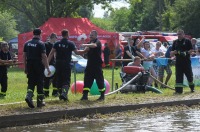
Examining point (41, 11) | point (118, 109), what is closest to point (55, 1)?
point (41, 11)

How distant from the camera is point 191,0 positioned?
68.0 meters

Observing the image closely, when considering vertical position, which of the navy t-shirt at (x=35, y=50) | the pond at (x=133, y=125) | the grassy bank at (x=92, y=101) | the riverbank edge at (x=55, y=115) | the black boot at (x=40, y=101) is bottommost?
the pond at (x=133, y=125)

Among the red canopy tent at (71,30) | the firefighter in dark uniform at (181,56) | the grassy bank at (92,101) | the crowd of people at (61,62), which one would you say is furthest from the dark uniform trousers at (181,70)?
the red canopy tent at (71,30)

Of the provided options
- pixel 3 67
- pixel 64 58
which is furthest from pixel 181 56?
pixel 3 67

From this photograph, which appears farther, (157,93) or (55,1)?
(55,1)

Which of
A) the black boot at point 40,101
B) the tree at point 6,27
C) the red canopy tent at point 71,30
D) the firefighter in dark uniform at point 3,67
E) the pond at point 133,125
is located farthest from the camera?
the tree at point 6,27

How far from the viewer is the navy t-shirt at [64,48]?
14.4 meters

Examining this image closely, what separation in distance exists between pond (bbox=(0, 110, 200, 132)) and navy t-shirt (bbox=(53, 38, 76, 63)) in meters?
2.04

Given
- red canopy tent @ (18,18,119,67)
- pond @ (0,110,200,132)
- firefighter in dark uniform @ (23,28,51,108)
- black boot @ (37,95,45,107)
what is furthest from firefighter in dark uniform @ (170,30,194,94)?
red canopy tent @ (18,18,119,67)

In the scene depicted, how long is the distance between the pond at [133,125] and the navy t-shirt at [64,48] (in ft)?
6.69

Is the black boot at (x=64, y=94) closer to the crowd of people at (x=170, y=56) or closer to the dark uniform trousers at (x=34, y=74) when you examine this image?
the dark uniform trousers at (x=34, y=74)

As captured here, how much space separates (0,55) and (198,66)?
7712mm

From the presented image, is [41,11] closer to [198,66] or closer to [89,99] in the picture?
[198,66]

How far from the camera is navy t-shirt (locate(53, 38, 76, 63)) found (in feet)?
47.3
